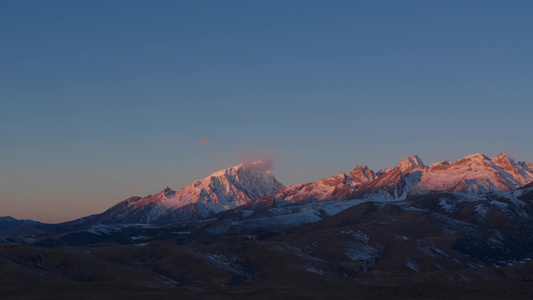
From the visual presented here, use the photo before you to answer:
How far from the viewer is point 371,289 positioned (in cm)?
19462

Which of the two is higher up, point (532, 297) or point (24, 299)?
point (24, 299)

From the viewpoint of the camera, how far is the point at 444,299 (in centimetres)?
17788

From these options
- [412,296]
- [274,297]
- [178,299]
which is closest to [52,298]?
[178,299]

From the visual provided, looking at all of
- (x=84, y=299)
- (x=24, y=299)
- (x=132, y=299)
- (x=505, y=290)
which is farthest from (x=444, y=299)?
(x=24, y=299)

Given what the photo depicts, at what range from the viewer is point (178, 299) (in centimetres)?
19725

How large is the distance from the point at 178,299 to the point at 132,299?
13809 mm

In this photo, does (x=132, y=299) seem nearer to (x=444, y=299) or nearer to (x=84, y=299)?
(x=84, y=299)

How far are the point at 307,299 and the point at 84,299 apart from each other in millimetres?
68298

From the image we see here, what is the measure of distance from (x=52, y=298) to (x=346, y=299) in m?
90.3

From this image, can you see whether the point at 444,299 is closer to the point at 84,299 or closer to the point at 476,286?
the point at 476,286

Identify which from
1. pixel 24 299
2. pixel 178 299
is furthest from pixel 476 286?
pixel 24 299

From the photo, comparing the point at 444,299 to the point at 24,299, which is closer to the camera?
the point at 444,299

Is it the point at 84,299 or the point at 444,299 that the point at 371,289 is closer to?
the point at 444,299

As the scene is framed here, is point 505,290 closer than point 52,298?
Yes
